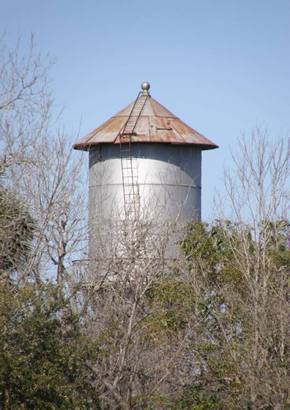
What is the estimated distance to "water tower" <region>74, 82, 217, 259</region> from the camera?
32781 mm

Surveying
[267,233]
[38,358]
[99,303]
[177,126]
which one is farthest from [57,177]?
[38,358]

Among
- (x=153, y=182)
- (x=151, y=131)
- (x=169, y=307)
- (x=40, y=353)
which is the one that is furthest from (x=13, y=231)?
(x=151, y=131)

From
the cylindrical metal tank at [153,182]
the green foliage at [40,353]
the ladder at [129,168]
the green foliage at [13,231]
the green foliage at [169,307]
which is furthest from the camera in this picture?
the cylindrical metal tank at [153,182]

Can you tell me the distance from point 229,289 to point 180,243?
4691 mm

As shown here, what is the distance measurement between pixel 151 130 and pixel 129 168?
1.52 meters

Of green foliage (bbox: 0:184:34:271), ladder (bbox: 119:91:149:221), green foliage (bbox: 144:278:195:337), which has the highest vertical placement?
ladder (bbox: 119:91:149:221)

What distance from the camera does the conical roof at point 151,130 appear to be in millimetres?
33656

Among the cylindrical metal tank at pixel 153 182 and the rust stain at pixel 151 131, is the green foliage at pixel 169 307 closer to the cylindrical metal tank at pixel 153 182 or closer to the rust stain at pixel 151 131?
the cylindrical metal tank at pixel 153 182

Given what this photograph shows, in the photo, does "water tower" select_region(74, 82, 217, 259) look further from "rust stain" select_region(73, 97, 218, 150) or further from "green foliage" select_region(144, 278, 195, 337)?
"green foliage" select_region(144, 278, 195, 337)

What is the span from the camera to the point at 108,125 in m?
34.5

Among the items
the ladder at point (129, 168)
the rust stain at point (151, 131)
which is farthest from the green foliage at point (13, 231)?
the rust stain at point (151, 131)

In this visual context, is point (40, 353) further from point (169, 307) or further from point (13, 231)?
point (169, 307)

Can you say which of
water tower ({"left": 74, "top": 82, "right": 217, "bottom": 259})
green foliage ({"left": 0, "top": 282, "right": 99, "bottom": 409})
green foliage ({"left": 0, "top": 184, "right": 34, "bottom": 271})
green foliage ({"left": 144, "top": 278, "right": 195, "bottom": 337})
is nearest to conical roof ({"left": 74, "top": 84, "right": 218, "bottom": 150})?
water tower ({"left": 74, "top": 82, "right": 217, "bottom": 259})

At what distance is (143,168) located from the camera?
33250mm
